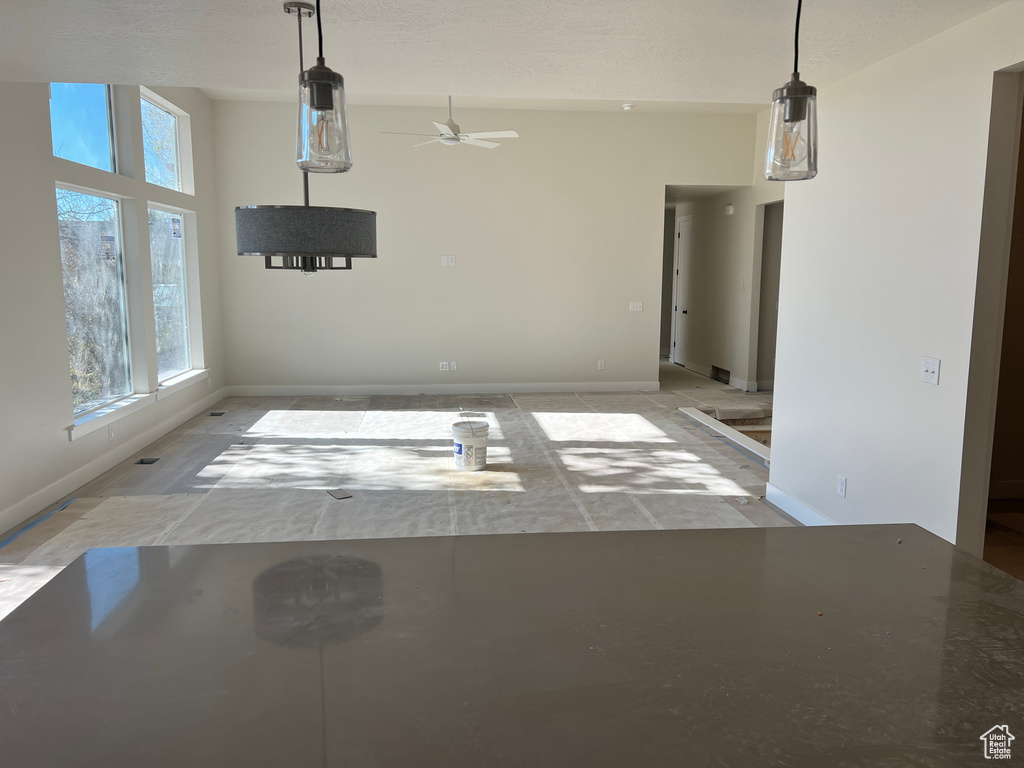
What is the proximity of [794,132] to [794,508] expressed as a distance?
3117 mm

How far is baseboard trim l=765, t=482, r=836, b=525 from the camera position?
12.6 ft

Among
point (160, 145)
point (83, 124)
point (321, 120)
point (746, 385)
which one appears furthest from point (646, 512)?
point (160, 145)

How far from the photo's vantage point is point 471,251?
796cm

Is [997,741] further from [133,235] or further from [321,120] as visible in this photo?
[133,235]

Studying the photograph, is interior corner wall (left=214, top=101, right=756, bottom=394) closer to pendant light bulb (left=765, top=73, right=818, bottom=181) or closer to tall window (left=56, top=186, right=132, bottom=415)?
tall window (left=56, top=186, right=132, bottom=415)

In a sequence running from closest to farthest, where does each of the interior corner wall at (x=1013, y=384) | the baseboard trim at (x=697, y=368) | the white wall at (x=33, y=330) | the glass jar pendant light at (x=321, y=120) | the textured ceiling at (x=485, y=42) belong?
the glass jar pendant light at (x=321, y=120) → the textured ceiling at (x=485, y=42) → the white wall at (x=33, y=330) → the interior corner wall at (x=1013, y=384) → the baseboard trim at (x=697, y=368)

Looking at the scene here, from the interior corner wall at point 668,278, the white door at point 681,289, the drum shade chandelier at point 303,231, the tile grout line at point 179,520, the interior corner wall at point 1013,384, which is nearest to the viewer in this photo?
the drum shade chandelier at point 303,231

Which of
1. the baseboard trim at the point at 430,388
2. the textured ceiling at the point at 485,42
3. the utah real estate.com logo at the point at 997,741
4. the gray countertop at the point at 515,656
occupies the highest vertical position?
the textured ceiling at the point at 485,42

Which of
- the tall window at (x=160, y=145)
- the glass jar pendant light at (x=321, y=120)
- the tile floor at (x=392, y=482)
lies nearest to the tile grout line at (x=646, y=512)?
the tile floor at (x=392, y=482)

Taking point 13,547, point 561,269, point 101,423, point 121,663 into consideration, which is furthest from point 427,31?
point 561,269

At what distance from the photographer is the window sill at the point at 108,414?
15.4ft

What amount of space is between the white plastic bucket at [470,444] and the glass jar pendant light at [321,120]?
141 inches

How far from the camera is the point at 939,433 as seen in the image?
2924 millimetres

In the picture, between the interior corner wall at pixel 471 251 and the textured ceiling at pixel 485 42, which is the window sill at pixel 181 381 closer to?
the interior corner wall at pixel 471 251
